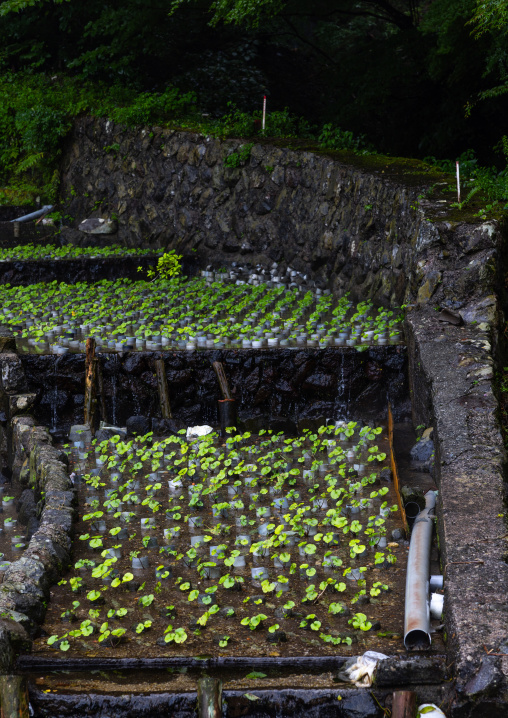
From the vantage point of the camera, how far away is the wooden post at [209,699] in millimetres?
3990

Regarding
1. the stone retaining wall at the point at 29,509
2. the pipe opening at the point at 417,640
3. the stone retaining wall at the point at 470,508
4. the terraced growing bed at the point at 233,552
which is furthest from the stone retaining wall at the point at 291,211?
the stone retaining wall at the point at 29,509

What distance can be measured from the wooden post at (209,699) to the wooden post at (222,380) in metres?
5.00

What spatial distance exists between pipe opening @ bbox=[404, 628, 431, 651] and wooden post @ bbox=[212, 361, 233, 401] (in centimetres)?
467

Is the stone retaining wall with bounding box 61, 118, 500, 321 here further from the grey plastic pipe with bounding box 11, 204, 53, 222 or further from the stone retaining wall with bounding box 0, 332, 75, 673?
the stone retaining wall with bounding box 0, 332, 75, 673

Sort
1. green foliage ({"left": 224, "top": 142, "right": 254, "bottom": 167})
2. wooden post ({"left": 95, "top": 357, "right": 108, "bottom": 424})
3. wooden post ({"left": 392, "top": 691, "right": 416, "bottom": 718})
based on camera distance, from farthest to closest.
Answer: green foliage ({"left": 224, "top": 142, "right": 254, "bottom": 167}) < wooden post ({"left": 95, "top": 357, "right": 108, "bottom": 424}) < wooden post ({"left": 392, "top": 691, "right": 416, "bottom": 718})

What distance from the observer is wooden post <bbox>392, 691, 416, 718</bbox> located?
3.93 metres

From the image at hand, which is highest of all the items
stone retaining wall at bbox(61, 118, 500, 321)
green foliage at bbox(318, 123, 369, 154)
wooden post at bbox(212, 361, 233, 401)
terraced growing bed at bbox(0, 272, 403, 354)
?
green foliage at bbox(318, 123, 369, 154)

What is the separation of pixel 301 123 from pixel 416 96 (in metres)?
2.06

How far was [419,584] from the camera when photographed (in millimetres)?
4824

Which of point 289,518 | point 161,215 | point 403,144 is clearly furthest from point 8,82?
point 289,518

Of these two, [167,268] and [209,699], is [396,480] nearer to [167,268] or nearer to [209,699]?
[209,699]

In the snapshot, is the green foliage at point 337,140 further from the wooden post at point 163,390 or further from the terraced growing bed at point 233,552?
the terraced growing bed at point 233,552

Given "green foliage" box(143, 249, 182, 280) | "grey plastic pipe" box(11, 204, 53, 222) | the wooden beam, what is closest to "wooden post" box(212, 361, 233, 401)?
the wooden beam

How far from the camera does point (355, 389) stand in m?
9.45
